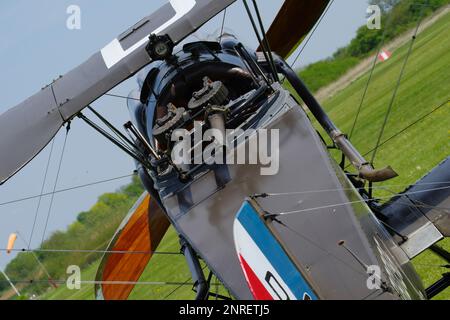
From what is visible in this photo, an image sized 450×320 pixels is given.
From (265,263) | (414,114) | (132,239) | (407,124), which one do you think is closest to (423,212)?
(265,263)

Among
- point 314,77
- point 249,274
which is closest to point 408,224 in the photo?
point 249,274

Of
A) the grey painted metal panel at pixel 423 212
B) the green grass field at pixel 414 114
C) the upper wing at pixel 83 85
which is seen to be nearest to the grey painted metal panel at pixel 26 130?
the upper wing at pixel 83 85

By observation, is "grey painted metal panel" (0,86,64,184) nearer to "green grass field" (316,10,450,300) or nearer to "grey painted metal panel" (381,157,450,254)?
"grey painted metal panel" (381,157,450,254)

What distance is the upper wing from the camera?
6891mm

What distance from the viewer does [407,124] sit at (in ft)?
63.5

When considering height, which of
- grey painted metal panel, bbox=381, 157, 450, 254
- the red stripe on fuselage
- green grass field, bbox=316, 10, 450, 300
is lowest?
grey painted metal panel, bbox=381, 157, 450, 254

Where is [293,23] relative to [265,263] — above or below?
above

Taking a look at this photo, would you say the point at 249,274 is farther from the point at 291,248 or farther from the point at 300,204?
the point at 300,204

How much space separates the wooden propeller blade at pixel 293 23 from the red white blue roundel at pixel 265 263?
6.40 meters

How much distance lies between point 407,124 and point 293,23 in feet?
27.6

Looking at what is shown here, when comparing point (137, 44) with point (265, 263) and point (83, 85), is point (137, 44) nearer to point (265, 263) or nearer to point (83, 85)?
point (83, 85)

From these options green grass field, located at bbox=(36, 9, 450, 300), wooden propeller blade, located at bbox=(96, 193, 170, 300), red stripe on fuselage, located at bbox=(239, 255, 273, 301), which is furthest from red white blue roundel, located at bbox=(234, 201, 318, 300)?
wooden propeller blade, located at bbox=(96, 193, 170, 300)

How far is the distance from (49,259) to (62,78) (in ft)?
86.2

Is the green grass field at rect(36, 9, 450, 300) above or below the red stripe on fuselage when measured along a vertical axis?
above
